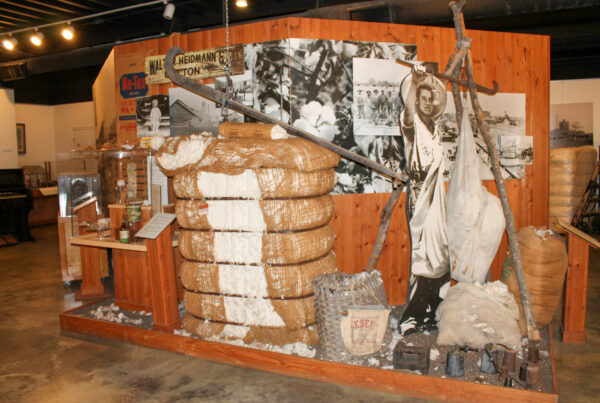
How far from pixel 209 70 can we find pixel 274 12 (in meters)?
2.86

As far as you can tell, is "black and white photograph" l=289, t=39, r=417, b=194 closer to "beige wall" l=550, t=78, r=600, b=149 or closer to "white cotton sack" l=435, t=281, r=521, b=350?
"white cotton sack" l=435, t=281, r=521, b=350

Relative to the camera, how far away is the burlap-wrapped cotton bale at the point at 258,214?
348 cm

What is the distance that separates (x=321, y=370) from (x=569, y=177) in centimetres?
673

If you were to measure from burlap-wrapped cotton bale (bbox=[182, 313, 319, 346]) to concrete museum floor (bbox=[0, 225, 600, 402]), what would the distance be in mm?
244

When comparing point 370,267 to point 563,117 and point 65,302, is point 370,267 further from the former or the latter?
point 563,117

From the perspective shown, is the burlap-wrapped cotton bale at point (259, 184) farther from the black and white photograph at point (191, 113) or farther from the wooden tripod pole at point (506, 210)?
the wooden tripod pole at point (506, 210)

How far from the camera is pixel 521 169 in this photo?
4.77 metres

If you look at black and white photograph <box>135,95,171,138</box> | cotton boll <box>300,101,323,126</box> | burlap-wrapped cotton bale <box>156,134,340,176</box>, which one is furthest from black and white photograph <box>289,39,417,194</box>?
black and white photograph <box>135,95,171,138</box>

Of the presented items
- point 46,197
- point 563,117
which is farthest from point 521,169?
point 46,197

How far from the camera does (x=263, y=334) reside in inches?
142

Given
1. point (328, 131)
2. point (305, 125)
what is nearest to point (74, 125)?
point (305, 125)

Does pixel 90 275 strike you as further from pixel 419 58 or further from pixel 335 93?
pixel 419 58

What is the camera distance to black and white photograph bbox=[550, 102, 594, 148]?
9461mm

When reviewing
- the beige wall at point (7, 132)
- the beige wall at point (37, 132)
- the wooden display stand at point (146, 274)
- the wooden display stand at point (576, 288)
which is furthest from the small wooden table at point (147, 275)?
the beige wall at point (37, 132)
